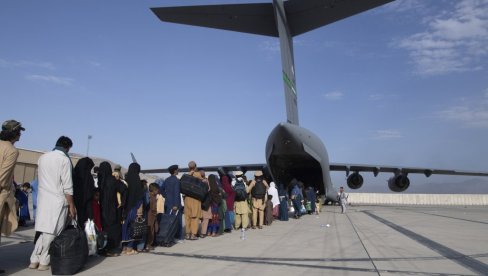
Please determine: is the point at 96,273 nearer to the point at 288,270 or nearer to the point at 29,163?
the point at 288,270

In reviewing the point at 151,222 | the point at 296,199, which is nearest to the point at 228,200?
the point at 151,222

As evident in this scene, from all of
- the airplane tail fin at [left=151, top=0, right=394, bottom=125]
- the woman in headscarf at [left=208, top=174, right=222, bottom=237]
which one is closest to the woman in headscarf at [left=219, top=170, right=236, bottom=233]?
the woman in headscarf at [left=208, top=174, right=222, bottom=237]

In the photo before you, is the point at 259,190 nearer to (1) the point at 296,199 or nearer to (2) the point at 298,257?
(1) the point at 296,199

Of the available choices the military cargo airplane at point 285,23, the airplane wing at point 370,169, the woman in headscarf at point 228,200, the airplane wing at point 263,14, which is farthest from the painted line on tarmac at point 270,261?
the airplane wing at point 370,169

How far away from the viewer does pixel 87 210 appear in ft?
16.4

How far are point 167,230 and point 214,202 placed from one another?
1695 mm

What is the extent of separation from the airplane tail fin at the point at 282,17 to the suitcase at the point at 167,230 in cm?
719

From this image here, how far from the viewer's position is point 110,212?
213 inches

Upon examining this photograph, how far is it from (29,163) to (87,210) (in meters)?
27.9

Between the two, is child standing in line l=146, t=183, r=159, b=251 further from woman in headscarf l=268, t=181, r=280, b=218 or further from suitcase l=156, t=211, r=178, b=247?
woman in headscarf l=268, t=181, r=280, b=218

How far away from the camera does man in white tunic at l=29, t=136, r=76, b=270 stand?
421 centimetres

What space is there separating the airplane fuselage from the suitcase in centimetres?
640

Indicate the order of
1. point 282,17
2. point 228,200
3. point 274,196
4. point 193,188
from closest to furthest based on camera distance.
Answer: point 193,188 → point 228,200 → point 274,196 → point 282,17

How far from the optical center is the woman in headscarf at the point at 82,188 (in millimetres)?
4859
